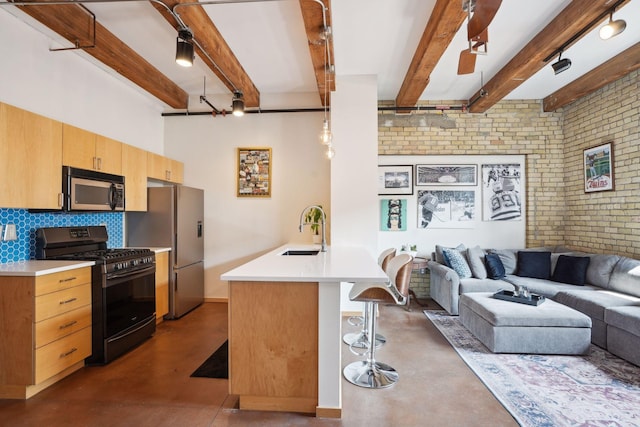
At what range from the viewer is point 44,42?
3100 millimetres

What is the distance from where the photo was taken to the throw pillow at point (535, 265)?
4.38 metres

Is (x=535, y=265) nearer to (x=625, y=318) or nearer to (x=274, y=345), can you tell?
(x=625, y=318)

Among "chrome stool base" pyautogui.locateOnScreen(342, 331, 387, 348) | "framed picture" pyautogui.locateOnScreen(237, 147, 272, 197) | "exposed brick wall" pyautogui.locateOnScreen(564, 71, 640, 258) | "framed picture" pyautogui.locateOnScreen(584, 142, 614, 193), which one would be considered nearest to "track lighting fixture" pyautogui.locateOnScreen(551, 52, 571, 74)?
"exposed brick wall" pyautogui.locateOnScreen(564, 71, 640, 258)

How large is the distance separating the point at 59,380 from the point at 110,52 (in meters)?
3.03

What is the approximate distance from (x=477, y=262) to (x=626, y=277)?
149cm

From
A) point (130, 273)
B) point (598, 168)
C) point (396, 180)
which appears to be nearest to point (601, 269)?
point (598, 168)

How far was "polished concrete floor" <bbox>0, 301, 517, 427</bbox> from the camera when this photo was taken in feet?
6.72

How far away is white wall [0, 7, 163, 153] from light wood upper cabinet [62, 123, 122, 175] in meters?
0.42

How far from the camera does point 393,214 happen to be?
Answer: 509 cm

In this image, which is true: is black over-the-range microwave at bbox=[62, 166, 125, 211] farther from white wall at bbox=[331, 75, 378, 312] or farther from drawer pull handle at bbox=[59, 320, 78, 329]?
white wall at bbox=[331, 75, 378, 312]

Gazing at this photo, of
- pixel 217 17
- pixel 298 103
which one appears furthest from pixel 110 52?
pixel 298 103

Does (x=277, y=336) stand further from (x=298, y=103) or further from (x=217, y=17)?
(x=298, y=103)

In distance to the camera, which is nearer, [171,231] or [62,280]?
[62,280]

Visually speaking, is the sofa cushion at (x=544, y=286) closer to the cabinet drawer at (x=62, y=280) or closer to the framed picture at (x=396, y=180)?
the framed picture at (x=396, y=180)
